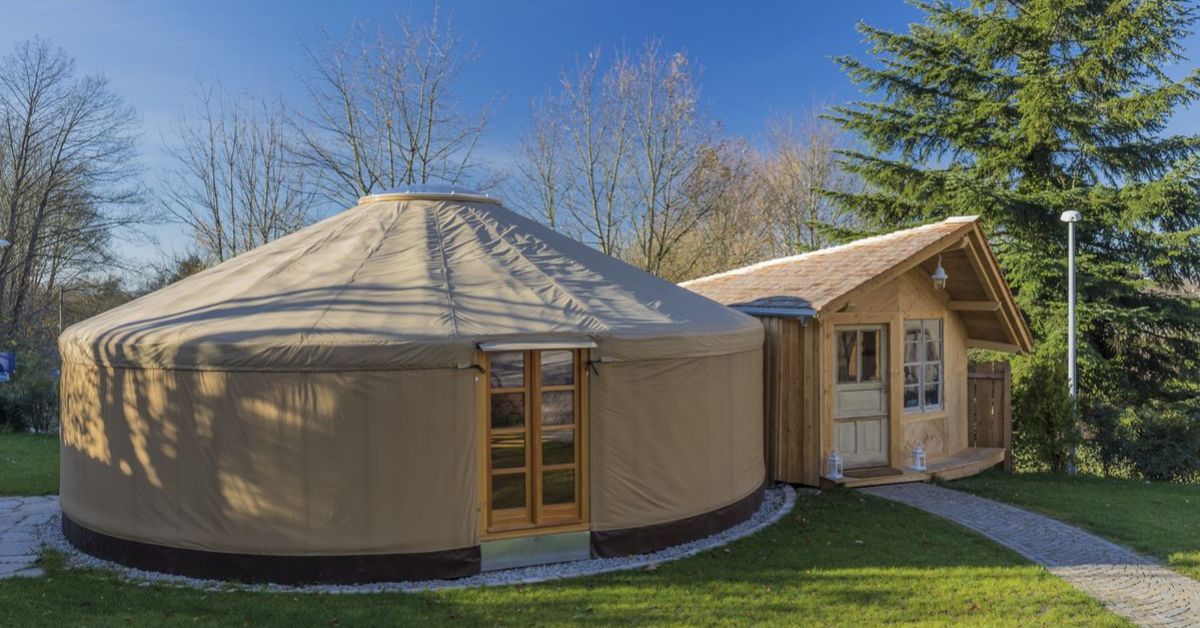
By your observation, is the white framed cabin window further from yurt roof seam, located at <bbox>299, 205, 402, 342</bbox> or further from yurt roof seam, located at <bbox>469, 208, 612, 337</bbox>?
yurt roof seam, located at <bbox>299, 205, 402, 342</bbox>

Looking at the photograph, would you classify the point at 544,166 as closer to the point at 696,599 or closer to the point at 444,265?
the point at 444,265

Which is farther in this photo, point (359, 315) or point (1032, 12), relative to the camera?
point (1032, 12)

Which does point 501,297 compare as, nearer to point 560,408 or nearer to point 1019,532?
point 560,408

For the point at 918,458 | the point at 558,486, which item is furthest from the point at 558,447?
the point at 918,458

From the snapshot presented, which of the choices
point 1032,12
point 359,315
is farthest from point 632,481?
point 1032,12

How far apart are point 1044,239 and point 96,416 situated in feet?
52.4

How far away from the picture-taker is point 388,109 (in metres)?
18.9

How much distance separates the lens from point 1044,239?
16250 mm

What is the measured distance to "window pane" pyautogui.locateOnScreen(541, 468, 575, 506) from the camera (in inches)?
246

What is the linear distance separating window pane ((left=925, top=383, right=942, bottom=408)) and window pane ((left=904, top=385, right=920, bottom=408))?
0.63 feet

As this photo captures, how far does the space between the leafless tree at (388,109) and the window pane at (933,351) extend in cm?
1226

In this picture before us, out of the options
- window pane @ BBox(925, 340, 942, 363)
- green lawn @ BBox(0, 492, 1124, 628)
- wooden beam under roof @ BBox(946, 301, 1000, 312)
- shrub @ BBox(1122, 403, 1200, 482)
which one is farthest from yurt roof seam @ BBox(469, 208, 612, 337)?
shrub @ BBox(1122, 403, 1200, 482)

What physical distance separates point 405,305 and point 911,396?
21.0 feet

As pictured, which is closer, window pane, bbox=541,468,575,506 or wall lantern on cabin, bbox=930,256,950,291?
window pane, bbox=541,468,575,506
